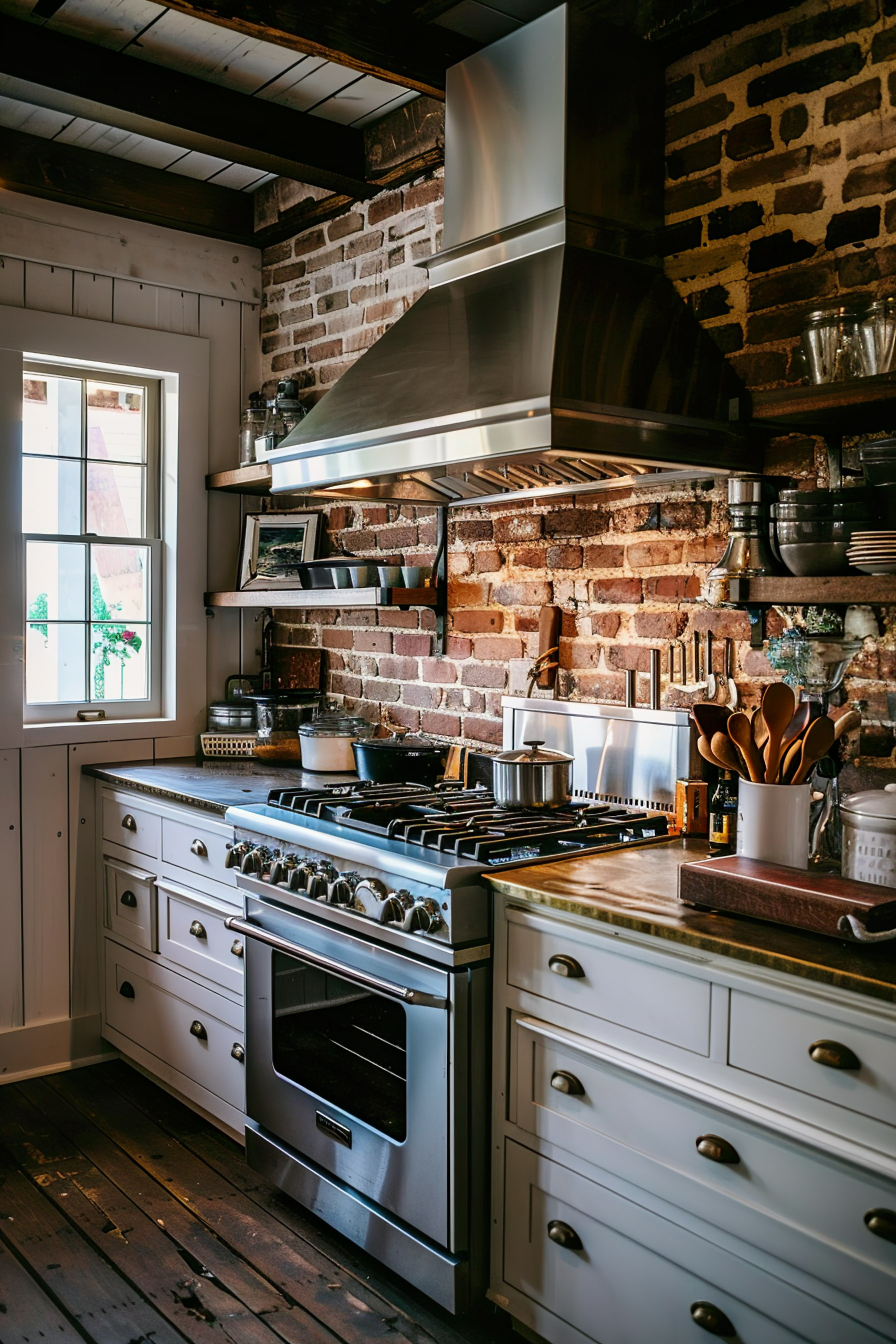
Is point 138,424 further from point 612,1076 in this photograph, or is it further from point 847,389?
point 612,1076

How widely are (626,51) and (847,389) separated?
1.14 metres

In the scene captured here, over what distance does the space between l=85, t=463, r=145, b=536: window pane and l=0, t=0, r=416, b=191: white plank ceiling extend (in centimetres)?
108

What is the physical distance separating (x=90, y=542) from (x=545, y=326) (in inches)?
87.5

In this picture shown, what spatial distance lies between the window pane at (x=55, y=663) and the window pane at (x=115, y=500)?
1.26 ft

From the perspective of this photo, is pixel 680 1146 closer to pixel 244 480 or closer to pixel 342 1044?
pixel 342 1044

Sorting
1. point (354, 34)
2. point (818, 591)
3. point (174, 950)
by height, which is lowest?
point (174, 950)

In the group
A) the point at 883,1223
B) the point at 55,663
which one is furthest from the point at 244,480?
the point at 883,1223

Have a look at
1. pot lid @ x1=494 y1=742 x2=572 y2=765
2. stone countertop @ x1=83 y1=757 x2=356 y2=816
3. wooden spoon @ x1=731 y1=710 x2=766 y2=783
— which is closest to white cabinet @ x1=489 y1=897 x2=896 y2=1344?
wooden spoon @ x1=731 y1=710 x2=766 y2=783

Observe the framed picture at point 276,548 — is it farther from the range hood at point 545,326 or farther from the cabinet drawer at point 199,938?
the cabinet drawer at point 199,938

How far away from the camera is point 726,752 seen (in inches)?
79.7

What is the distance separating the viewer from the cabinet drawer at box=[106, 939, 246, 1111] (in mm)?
2957

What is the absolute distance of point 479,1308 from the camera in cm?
230

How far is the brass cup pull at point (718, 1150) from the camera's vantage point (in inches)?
66.4

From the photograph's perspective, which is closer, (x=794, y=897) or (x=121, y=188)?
(x=794, y=897)
